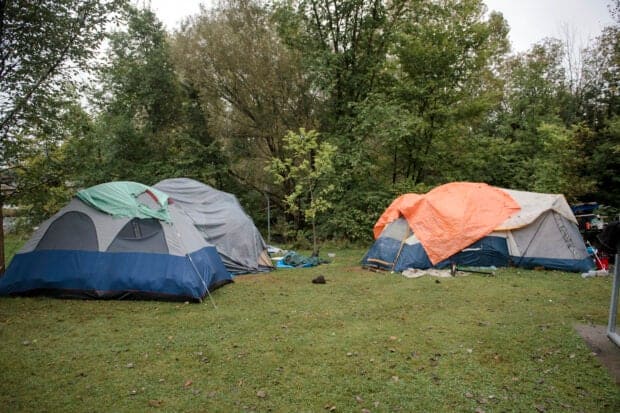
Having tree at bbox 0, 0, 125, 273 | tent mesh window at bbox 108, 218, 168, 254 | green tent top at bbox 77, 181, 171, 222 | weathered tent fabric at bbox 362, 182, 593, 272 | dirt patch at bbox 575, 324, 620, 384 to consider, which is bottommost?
dirt patch at bbox 575, 324, 620, 384

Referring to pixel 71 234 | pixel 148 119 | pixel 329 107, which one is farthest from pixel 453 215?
pixel 148 119

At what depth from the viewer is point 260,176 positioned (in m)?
17.3

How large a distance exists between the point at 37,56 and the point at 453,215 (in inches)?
353

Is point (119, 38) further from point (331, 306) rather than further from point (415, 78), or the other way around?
point (331, 306)

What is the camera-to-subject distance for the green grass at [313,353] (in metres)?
3.55

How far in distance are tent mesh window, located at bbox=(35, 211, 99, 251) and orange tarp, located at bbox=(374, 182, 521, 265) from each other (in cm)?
671

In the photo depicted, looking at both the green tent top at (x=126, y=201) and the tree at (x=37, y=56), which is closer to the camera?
the tree at (x=37, y=56)

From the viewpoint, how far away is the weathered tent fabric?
895 cm

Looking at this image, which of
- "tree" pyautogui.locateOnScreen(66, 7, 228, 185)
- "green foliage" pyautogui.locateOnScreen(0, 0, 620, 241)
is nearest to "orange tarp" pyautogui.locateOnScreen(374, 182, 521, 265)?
"green foliage" pyautogui.locateOnScreen(0, 0, 620, 241)

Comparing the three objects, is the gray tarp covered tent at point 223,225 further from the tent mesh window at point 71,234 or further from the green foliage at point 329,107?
the green foliage at point 329,107

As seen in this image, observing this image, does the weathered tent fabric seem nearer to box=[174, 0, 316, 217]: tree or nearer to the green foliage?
the green foliage

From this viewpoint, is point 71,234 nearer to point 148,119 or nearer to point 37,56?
point 37,56

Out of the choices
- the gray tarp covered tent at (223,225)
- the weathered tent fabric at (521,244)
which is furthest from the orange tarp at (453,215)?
the gray tarp covered tent at (223,225)

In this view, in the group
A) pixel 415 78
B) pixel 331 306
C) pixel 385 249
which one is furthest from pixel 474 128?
pixel 331 306
